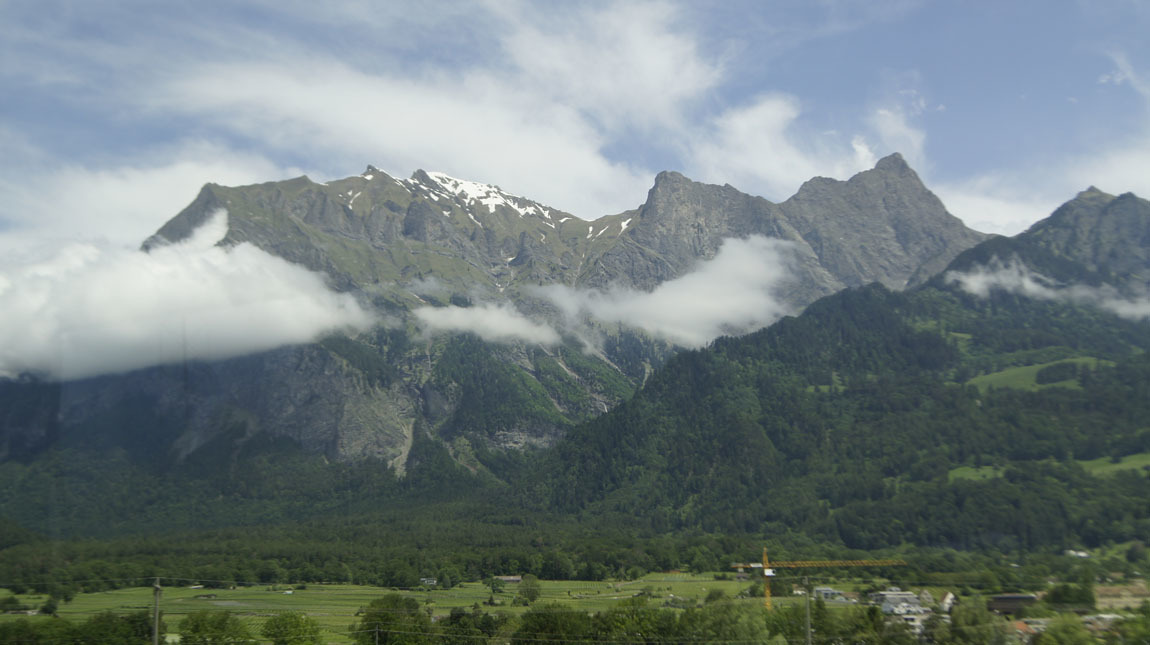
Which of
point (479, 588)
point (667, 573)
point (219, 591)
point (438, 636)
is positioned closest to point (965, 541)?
point (667, 573)

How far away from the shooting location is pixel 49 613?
11125 centimetres

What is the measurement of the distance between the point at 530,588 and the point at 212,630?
Result: 247 feet

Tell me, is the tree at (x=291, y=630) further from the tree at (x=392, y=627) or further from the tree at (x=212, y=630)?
the tree at (x=392, y=627)

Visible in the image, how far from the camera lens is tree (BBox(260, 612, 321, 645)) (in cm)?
10156

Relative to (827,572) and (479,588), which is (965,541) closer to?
(827,572)

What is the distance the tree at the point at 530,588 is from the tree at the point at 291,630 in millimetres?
56481

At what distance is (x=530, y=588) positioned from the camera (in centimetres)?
16700

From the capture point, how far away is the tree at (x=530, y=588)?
160 metres

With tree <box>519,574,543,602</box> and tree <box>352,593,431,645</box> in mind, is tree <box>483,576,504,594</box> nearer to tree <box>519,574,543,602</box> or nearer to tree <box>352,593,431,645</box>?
tree <box>519,574,543,602</box>

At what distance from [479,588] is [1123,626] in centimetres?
12651

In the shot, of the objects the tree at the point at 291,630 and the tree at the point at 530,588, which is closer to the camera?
the tree at the point at 291,630

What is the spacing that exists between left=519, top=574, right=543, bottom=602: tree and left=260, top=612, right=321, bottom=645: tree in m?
56.5

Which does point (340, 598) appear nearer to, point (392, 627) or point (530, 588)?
point (530, 588)

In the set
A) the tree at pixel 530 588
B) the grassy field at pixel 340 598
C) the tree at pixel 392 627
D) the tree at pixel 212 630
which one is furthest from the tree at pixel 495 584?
the tree at pixel 212 630
